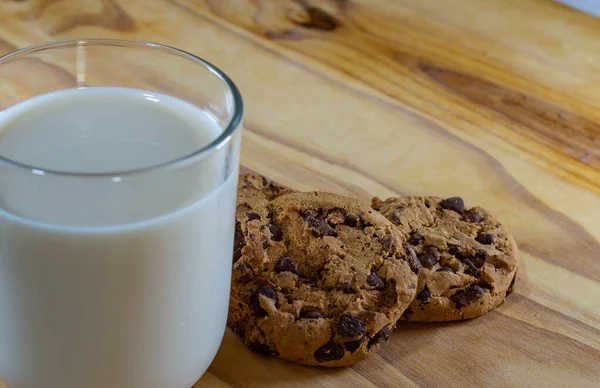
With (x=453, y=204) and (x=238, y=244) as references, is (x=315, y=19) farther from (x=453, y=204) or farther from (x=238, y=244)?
(x=238, y=244)

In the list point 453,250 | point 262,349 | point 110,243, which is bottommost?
point 262,349

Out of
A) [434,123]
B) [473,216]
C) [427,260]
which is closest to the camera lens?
[427,260]

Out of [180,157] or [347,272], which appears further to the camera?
[347,272]

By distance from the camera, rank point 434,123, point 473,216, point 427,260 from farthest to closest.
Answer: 1. point 434,123
2. point 473,216
3. point 427,260

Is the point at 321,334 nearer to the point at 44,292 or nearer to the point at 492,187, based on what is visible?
the point at 44,292

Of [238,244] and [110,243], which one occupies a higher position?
[110,243]

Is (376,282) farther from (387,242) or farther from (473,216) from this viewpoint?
(473,216)

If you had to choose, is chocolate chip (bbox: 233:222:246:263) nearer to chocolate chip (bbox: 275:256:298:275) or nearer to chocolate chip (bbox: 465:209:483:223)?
chocolate chip (bbox: 275:256:298:275)

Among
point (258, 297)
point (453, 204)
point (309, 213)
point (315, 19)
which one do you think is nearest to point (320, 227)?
point (309, 213)
